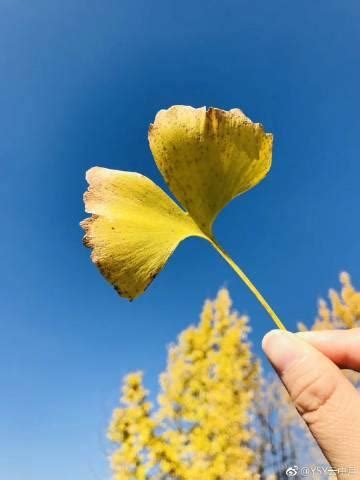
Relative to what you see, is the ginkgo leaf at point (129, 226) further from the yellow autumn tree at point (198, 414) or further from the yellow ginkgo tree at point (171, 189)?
the yellow autumn tree at point (198, 414)

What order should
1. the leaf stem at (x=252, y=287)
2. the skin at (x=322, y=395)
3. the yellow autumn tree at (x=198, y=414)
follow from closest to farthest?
the leaf stem at (x=252, y=287) → the skin at (x=322, y=395) → the yellow autumn tree at (x=198, y=414)

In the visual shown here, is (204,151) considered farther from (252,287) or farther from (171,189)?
(252,287)

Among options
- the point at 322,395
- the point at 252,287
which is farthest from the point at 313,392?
the point at 252,287

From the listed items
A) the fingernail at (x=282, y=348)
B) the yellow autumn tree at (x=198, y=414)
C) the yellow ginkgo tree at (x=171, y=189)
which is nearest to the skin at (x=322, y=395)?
the fingernail at (x=282, y=348)

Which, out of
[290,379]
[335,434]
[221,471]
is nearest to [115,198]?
[290,379]

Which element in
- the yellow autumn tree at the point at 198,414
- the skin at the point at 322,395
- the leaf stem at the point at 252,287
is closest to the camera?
the leaf stem at the point at 252,287

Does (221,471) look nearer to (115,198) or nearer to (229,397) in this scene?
(229,397)

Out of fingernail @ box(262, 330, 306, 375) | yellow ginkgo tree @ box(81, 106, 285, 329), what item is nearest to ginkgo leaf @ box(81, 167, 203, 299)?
yellow ginkgo tree @ box(81, 106, 285, 329)
